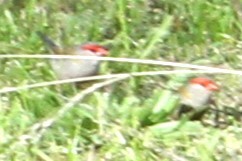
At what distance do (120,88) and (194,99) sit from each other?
0.24 m

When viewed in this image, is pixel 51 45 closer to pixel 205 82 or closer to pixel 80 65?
pixel 80 65

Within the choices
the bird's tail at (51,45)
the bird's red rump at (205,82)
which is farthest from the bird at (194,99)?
the bird's tail at (51,45)

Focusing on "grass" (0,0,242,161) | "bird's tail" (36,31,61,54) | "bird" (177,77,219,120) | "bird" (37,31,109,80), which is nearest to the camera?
"grass" (0,0,242,161)

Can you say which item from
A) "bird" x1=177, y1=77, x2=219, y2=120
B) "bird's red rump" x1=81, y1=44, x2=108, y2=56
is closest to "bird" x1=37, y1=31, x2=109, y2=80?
"bird's red rump" x1=81, y1=44, x2=108, y2=56

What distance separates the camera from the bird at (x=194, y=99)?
347cm

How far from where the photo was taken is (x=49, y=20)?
4.10 metres

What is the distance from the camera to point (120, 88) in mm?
3572

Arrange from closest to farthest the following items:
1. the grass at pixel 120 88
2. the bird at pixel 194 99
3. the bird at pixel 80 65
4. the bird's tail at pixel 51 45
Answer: the grass at pixel 120 88 → the bird at pixel 194 99 → the bird at pixel 80 65 → the bird's tail at pixel 51 45

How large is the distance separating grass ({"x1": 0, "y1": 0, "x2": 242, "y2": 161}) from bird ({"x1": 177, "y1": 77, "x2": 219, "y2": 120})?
1.3 inches

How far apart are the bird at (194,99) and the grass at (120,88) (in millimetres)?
34

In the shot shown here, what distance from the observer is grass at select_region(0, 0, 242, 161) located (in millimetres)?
3299

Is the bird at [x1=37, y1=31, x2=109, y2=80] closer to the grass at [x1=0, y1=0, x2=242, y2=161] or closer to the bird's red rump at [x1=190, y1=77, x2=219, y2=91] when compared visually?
the grass at [x1=0, y1=0, x2=242, y2=161]

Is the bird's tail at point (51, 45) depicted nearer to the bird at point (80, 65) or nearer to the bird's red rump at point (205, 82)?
the bird at point (80, 65)

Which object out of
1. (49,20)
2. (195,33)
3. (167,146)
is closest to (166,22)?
(195,33)
